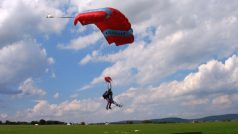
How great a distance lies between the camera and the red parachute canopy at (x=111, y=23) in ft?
111

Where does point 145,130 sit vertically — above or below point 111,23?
below

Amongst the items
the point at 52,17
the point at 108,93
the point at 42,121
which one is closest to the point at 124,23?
the point at 108,93

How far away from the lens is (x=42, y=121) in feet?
494

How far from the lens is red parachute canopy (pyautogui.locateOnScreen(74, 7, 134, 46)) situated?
33844mm

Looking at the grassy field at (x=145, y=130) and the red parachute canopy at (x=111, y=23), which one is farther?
the grassy field at (x=145, y=130)

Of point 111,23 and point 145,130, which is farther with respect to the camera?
point 145,130

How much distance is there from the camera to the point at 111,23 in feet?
119

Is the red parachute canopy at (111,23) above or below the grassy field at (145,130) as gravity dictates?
above

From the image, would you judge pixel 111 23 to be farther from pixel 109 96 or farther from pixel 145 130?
pixel 145 130

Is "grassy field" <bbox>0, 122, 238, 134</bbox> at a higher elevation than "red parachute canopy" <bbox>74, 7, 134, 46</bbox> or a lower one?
lower

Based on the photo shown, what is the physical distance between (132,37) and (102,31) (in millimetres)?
2646

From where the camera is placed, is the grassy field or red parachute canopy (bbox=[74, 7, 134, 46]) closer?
red parachute canopy (bbox=[74, 7, 134, 46])

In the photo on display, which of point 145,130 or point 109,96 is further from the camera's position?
point 145,130

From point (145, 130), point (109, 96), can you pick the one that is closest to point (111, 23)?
point (109, 96)
